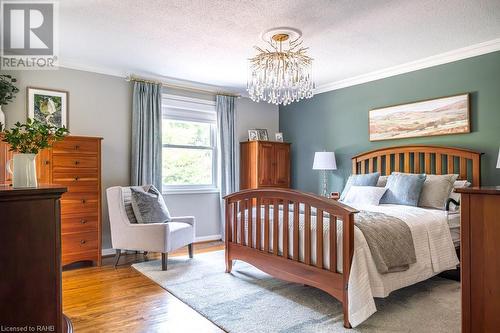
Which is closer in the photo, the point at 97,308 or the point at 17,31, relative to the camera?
the point at 97,308

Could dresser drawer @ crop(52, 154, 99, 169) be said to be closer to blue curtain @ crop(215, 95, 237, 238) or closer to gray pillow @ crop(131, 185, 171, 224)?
gray pillow @ crop(131, 185, 171, 224)

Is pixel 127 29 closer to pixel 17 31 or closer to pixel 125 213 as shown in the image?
pixel 17 31

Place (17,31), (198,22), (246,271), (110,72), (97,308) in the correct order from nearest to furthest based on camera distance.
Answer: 1. (97,308)
2. (198,22)
3. (17,31)
4. (246,271)
5. (110,72)

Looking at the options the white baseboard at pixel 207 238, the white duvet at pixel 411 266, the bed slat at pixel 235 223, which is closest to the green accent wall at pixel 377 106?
the white duvet at pixel 411 266

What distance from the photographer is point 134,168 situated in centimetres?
446

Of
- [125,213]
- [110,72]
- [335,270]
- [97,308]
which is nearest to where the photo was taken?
[335,270]

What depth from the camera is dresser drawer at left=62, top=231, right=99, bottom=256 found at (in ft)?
11.9

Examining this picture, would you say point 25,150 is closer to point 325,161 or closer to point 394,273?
point 394,273

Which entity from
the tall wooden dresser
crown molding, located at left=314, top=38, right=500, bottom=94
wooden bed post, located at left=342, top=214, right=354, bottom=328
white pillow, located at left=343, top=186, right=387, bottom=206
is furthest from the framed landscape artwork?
the tall wooden dresser

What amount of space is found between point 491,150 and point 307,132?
2673 mm

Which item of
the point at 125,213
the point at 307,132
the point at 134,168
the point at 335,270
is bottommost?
the point at 335,270

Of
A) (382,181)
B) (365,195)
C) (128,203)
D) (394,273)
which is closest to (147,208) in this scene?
(128,203)

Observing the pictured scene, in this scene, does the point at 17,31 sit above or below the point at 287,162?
above

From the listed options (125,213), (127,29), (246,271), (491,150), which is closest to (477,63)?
(491,150)
